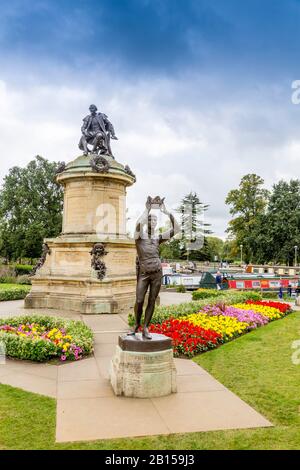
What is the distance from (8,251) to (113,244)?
32186mm

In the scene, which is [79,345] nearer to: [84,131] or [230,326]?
[230,326]

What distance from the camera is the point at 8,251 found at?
151ft

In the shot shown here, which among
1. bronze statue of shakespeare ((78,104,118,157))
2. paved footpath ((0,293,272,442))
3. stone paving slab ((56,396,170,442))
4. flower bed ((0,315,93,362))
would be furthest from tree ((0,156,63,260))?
stone paving slab ((56,396,170,442))

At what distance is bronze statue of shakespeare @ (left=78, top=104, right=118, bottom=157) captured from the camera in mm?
18578

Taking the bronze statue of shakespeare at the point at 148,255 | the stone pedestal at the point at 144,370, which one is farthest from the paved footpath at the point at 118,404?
the bronze statue of shakespeare at the point at 148,255

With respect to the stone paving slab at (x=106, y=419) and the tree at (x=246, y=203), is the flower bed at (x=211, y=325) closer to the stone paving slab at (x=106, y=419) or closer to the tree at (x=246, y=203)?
the stone paving slab at (x=106, y=419)

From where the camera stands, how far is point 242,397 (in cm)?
683

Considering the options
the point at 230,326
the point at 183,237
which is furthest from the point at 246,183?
the point at 230,326

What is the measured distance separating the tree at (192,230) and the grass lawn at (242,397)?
6376cm

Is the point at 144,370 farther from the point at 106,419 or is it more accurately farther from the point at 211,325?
the point at 211,325

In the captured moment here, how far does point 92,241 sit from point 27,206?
30701 millimetres

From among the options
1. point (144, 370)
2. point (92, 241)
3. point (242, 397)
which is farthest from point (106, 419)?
point (92, 241)

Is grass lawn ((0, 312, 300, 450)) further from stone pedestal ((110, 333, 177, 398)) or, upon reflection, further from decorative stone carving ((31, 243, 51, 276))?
decorative stone carving ((31, 243, 51, 276))
